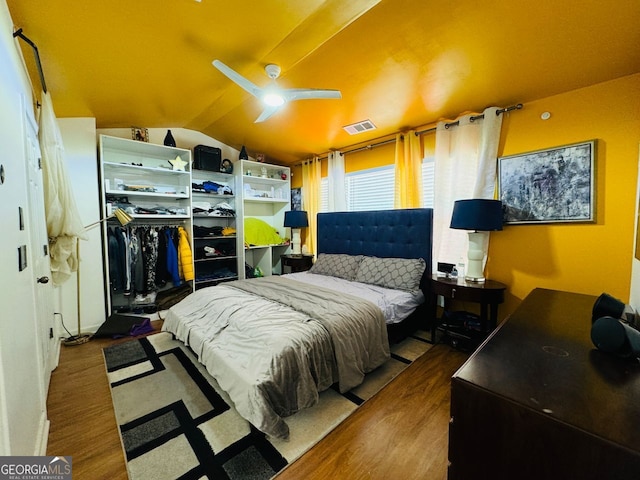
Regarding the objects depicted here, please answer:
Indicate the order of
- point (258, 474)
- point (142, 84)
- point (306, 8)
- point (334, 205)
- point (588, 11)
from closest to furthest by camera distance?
point (258, 474) → point (588, 11) → point (306, 8) → point (142, 84) → point (334, 205)

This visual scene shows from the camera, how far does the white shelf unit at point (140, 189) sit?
324cm

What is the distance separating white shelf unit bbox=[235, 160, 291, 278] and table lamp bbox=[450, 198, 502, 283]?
10.3 feet

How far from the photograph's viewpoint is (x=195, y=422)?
166cm

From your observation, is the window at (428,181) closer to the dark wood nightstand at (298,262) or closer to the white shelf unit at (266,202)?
the dark wood nightstand at (298,262)

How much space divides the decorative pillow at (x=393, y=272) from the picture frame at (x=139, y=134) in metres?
3.33

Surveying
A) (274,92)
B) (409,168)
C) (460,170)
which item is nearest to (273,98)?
(274,92)

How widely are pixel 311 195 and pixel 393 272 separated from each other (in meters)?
2.16

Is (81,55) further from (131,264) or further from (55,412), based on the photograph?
(55,412)

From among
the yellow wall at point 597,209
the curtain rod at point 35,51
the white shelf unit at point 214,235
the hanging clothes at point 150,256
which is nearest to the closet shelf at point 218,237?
the white shelf unit at point 214,235

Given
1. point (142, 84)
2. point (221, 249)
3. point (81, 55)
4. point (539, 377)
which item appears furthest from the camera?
point (221, 249)

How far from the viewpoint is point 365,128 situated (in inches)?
131

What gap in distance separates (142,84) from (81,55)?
0.56m

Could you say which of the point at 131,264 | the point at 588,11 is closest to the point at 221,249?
the point at 131,264

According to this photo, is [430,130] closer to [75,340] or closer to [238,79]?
[238,79]
